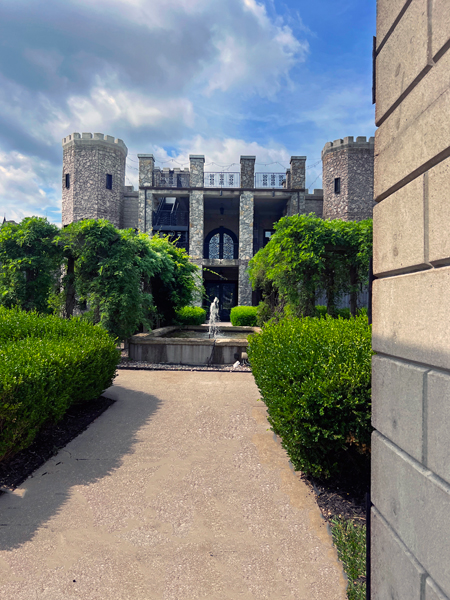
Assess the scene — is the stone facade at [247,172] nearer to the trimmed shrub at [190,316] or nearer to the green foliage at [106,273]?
the trimmed shrub at [190,316]

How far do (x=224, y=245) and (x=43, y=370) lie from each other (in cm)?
2606

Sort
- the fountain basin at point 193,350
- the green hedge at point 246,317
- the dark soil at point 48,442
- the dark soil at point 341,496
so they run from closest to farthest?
the dark soil at point 341,496 < the dark soil at point 48,442 < the fountain basin at point 193,350 < the green hedge at point 246,317

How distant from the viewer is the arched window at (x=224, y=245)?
96.4 ft

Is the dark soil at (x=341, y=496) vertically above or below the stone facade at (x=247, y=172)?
below

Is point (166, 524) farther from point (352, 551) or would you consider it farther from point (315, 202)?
point (315, 202)

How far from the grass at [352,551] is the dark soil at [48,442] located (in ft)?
9.68

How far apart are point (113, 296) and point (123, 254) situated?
1.23 meters

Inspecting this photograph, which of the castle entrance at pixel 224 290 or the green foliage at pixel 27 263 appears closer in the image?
the green foliage at pixel 27 263

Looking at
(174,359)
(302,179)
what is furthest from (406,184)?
(302,179)

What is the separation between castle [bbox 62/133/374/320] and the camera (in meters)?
24.4

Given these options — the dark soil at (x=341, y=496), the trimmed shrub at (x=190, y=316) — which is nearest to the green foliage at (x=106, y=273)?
the trimmed shrub at (x=190, y=316)

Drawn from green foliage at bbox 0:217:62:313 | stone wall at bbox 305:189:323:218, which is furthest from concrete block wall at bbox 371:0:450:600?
stone wall at bbox 305:189:323:218

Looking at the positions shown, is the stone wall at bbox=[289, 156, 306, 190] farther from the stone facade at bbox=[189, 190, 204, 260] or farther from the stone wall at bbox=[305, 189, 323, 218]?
the stone facade at bbox=[189, 190, 204, 260]

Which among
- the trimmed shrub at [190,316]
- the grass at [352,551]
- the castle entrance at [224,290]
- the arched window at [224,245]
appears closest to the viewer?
the grass at [352,551]
